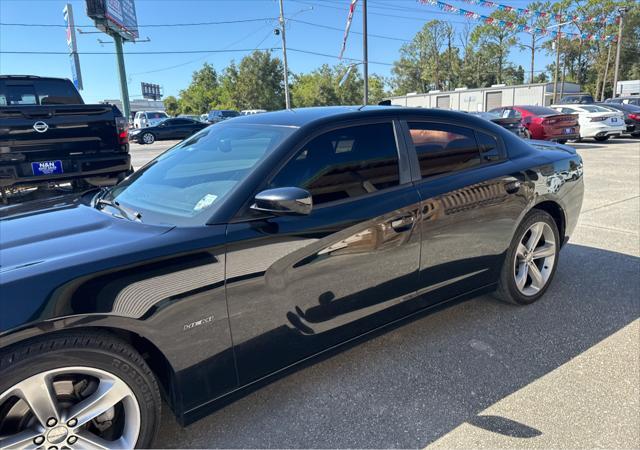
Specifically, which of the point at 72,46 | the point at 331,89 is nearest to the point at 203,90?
the point at 331,89

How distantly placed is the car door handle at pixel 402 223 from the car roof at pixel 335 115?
2.14 ft

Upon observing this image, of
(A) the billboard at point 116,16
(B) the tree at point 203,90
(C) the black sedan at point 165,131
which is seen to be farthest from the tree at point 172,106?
(C) the black sedan at point 165,131

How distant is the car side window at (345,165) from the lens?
2307mm

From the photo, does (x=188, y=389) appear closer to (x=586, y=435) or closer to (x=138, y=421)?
(x=138, y=421)

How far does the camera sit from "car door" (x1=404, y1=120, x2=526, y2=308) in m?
2.73

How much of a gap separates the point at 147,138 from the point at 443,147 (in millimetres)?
25422

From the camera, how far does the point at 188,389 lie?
192 centimetres

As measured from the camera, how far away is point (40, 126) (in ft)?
16.4

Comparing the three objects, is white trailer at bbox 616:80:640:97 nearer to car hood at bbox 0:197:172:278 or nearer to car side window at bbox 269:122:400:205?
car side window at bbox 269:122:400:205

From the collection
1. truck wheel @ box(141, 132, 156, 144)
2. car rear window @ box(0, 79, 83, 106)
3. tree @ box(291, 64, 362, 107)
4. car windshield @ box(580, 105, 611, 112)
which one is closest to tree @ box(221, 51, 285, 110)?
tree @ box(291, 64, 362, 107)

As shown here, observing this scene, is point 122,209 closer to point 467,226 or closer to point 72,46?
point 467,226

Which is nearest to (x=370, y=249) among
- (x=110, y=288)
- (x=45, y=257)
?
(x=110, y=288)

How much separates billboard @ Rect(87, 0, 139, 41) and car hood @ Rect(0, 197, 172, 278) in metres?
43.4

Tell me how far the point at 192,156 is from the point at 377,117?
1.17 m
